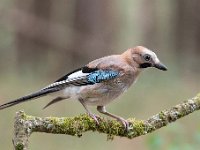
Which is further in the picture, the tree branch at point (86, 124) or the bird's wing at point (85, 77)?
the bird's wing at point (85, 77)

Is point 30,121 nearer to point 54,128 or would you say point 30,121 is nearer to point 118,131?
point 54,128

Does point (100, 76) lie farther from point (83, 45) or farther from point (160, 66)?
point (83, 45)

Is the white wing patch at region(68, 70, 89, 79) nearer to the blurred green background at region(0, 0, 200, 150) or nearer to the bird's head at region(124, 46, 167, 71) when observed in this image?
the bird's head at region(124, 46, 167, 71)

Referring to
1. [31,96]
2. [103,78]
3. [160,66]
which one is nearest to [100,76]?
[103,78]

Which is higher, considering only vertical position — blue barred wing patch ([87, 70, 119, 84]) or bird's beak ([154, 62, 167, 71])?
blue barred wing patch ([87, 70, 119, 84])

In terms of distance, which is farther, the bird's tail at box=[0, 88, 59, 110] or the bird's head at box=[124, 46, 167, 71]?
the bird's head at box=[124, 46, 167, 71]

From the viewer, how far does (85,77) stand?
675 centimetres

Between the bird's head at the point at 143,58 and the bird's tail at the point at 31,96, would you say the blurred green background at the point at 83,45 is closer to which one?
the bird's head at the point at 143,58

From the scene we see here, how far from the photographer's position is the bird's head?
6668 millimetres

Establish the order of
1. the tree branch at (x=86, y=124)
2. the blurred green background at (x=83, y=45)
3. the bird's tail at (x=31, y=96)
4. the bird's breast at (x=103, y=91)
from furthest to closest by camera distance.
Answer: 1. the blurred green background at (x=83, y=45)
2. the bird's breast at (x=103, y=91)
3. the bird's tail at (x=31, y=96)
4. the tree branch at (x=86, y=124)

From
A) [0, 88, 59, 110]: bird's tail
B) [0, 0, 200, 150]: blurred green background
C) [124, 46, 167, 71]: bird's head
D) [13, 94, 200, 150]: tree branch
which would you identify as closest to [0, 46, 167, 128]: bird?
[124, 46, 167, 71]: bird's head

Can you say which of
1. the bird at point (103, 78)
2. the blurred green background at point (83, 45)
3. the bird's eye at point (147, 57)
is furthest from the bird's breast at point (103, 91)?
the blurred green background at point (83, 45)

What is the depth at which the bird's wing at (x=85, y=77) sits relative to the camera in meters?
6.65

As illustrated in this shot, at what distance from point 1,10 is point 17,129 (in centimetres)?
Answer: 1978
